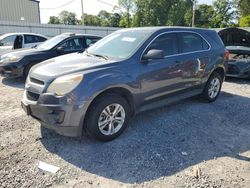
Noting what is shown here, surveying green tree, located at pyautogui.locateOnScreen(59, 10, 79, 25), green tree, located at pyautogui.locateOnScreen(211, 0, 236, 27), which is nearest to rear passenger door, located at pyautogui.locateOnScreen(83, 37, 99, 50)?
green tree, located at pyautogui.locateOnScreen(211, 0, 236, 27)

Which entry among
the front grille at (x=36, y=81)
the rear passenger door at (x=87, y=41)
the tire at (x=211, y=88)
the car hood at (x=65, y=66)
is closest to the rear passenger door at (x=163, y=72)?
the car hood at (x=65, y=66)

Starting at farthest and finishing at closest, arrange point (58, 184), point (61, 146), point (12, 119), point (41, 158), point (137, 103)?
point (12, 119), point (137, 103), point (61, 146), point (41, 158), point (58, 184)

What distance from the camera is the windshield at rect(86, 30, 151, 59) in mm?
4413

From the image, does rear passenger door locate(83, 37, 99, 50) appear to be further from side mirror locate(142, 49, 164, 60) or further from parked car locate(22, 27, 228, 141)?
side mirror locate(142, 49, 164, 60)

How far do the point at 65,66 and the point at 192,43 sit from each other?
2.80 m

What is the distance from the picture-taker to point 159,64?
15.0 feet

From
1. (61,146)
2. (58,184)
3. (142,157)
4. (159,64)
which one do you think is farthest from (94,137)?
(159,64)

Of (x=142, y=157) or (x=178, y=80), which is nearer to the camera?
(x=142, y=157)

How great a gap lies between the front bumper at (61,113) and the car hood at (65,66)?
380 millimetres

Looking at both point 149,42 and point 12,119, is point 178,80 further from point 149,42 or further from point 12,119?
point 12,119

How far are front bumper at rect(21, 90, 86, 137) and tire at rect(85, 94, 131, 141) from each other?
6.9 inches

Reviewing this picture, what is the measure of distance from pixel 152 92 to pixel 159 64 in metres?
0.51

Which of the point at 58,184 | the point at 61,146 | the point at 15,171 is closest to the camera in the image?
the point at 58,184

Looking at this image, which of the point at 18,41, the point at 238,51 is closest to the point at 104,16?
the point at 18,41
